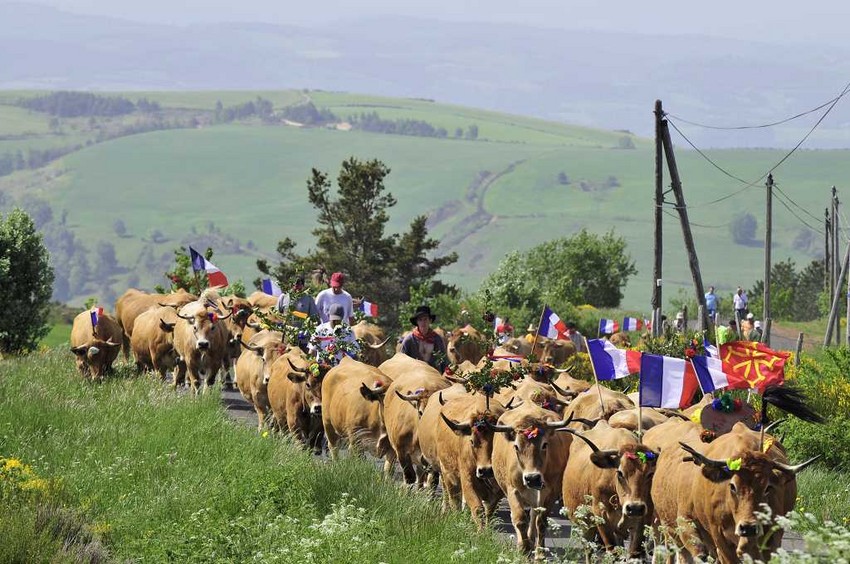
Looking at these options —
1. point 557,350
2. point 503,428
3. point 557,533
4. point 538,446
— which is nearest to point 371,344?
point 557,350

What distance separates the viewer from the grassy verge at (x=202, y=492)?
14844mm

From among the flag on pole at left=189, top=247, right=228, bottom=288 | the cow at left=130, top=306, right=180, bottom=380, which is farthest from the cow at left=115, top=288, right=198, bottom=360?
the cow at left=130, top=306, right=180, bottom=380

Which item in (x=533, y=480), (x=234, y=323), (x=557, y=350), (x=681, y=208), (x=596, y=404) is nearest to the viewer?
(x=533, y=480)

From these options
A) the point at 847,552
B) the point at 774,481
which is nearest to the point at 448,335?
the point at 774,481

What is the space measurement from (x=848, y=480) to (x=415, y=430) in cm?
704

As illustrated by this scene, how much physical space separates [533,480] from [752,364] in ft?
20.6

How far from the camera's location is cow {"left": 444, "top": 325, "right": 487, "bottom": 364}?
29359mm

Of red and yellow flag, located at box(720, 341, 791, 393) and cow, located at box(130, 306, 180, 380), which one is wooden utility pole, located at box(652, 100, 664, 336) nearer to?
cow, located at box(130, 306, 180, 380)

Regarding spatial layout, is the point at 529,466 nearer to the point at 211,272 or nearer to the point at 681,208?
the point at 211,272

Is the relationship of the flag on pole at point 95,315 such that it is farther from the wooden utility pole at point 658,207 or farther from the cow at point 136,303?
the wooden utility pole at point 658,207

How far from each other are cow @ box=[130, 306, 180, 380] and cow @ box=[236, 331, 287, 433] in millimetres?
4118

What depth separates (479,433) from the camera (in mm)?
17812

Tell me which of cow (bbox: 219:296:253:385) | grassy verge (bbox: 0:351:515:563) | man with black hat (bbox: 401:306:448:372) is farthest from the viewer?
cow (bbox: 219:296:253:385)

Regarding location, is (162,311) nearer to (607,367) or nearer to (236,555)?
(607,367)
